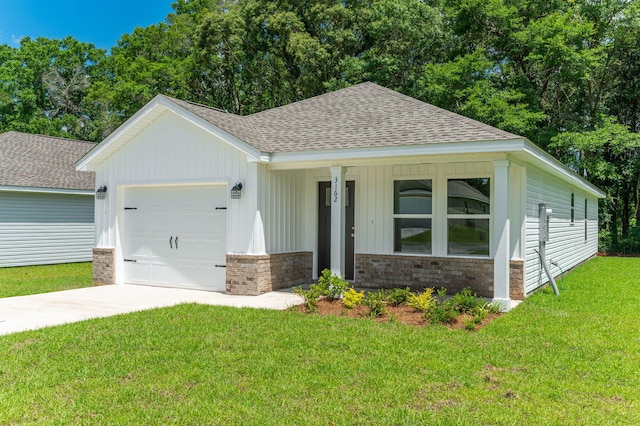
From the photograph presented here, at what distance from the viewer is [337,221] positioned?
9219 mm

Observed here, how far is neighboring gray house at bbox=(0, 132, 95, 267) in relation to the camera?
49.4ft

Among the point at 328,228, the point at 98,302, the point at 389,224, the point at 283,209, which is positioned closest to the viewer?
the point at 98,302

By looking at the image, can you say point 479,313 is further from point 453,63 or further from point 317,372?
point 453,63

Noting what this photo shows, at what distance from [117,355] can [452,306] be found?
4434mm

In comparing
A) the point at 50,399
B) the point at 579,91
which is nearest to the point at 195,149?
the point at 50,399

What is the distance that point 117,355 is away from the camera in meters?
5.39

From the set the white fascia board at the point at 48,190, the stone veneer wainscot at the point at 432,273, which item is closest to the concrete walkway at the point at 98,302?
the stone veneer wainscot at the point at 432,273

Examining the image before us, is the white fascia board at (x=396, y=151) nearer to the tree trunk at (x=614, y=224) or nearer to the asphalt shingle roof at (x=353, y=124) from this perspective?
the asphalt shingle roof at (x=353, y=124)

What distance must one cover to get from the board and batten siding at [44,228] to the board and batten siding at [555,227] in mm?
14070

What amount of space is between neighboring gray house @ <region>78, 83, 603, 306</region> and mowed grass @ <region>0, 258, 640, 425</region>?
7.24 feet

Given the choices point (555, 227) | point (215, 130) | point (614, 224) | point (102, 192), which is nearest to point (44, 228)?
point (102, 192)

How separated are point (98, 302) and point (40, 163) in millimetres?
10464

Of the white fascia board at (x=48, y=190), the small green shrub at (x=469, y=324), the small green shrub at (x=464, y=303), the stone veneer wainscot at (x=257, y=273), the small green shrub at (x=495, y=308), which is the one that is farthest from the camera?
the white fascia board at (x=48, y=190)

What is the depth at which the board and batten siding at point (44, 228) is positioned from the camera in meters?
15.1
